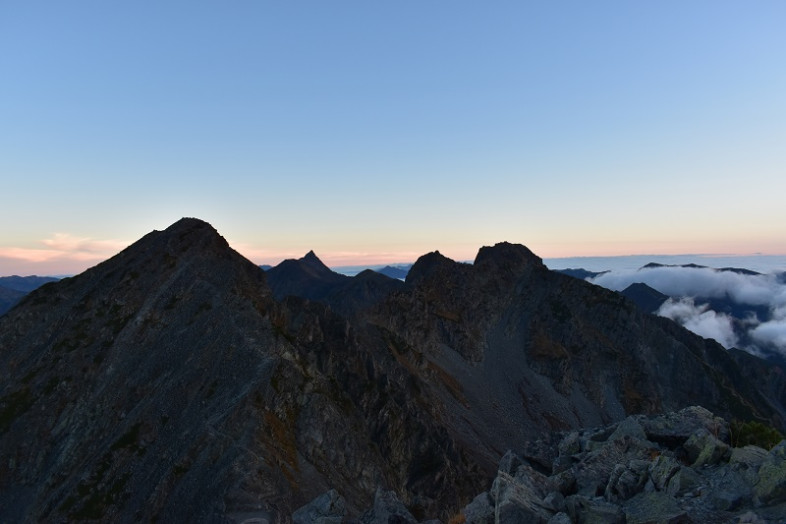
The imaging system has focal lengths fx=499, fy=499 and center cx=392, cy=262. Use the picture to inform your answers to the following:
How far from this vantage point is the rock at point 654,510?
1673 centimetres

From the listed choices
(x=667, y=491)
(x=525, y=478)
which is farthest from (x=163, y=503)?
(x=667, y=491)

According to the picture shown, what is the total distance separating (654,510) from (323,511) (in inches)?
672

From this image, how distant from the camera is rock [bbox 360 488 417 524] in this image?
25.6m

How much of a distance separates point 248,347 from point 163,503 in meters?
25.7

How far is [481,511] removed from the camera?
21031 mm

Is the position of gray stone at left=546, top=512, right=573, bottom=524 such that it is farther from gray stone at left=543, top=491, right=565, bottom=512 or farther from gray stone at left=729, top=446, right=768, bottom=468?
gray stone at left=729, top=446, right=768, bottom=468

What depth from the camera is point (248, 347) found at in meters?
80.6

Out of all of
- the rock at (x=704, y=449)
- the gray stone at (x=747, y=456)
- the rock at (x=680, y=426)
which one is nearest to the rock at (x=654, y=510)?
the gray stone at (x=747, y=456)

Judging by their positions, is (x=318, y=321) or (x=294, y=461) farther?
(x=318, y=321)

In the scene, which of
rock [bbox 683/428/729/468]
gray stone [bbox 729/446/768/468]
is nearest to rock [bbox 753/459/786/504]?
gray stone [bbox 729/446/768/468]

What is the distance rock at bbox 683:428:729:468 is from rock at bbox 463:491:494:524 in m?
9.29

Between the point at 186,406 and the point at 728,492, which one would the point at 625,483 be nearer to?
the point at 728,492

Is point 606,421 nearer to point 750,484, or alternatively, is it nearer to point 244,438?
point 244,438

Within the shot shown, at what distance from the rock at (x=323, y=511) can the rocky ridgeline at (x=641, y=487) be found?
58 mm
